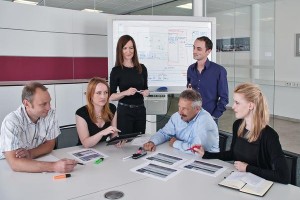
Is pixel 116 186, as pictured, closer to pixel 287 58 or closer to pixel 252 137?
pixel 252 137

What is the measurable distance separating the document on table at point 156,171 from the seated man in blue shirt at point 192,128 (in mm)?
332

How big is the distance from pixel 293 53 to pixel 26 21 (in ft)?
17.2

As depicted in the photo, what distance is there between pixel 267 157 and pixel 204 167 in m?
0.38

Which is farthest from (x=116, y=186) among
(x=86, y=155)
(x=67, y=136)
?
(x=67, y=136)

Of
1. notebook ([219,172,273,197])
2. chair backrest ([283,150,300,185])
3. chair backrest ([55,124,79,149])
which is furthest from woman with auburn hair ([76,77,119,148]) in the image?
chair backrest ([55,124,79,149])

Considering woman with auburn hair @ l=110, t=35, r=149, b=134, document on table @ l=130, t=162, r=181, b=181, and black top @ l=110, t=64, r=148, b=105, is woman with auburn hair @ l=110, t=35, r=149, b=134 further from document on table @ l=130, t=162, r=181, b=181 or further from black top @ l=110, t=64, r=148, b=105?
document on table @ l=130, t=162, r=181, b=181

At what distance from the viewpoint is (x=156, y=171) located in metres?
1.74

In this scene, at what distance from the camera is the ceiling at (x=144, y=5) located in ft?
19.9

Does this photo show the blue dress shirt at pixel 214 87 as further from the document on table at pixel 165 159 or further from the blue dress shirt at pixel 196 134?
the document on table at pixel 165 159

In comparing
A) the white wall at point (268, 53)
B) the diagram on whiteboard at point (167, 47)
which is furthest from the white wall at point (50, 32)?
the white wall at point (268, 53)

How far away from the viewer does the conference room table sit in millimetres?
1417

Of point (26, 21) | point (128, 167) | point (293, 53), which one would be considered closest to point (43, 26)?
point (26, 21)

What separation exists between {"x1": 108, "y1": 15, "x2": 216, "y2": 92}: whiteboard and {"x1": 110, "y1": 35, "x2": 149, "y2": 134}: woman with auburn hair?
0.89 m

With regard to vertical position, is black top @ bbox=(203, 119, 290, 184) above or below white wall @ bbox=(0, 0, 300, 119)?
below
